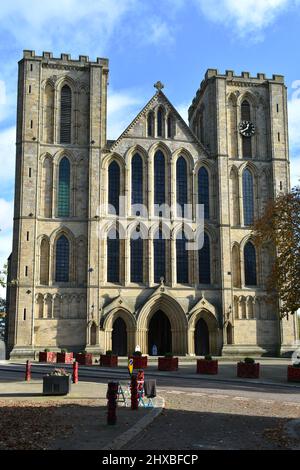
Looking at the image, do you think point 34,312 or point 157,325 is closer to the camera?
point 34,312

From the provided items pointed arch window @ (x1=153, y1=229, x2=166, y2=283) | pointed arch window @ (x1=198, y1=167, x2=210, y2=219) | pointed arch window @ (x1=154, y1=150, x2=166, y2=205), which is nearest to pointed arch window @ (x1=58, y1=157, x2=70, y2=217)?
pointed arch window @ (x1=154, y1=150, x2=166, y2=205)

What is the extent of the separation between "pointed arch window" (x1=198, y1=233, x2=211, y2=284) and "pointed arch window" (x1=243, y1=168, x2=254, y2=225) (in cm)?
Result: 411

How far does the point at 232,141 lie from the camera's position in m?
45.9

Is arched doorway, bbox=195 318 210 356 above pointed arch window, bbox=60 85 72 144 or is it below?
below

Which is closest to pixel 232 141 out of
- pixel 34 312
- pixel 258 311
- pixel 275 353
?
pixel 258 311

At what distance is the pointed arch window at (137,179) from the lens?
43.3m

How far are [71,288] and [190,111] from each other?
24.4 m

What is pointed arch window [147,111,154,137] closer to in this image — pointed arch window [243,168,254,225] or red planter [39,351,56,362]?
pointed arch window [243,168,254,225]

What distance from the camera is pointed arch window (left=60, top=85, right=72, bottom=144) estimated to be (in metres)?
43.8

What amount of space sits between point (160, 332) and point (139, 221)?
9.05 metres

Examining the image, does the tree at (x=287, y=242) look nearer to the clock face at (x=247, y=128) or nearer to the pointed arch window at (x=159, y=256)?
→ the pointed arch window at (x=159, y=256)

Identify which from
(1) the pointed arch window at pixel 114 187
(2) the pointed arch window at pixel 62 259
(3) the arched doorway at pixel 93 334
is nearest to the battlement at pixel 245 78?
(1) the pointed arch window at pixel 114 187

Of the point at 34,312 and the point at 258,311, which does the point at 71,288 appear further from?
the point at 258,311

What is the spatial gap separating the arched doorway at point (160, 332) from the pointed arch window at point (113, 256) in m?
4.57
